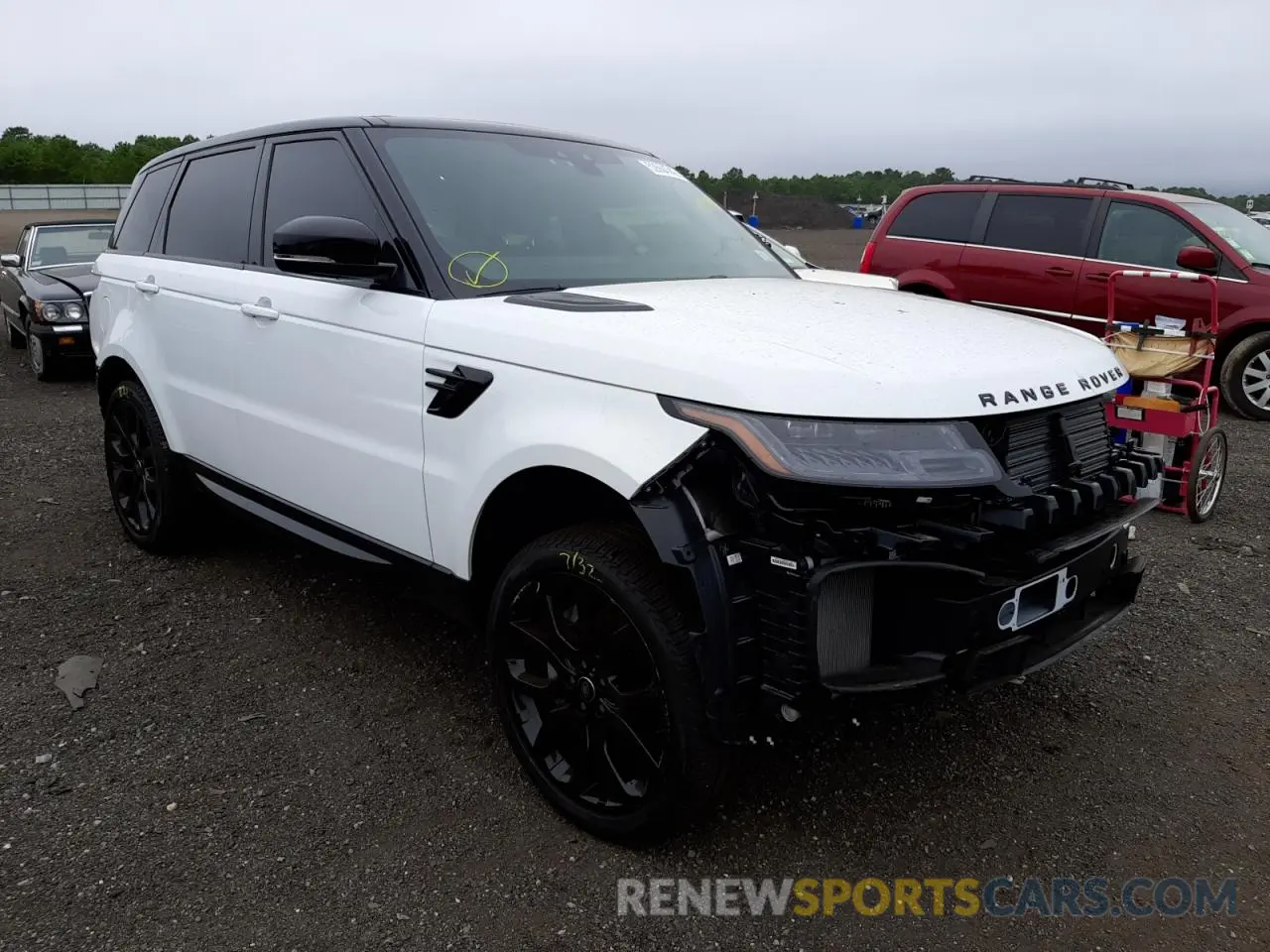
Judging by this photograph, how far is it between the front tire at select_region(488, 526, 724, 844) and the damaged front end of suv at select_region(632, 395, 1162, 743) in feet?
0.36

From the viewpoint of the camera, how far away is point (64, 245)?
11.1 metres

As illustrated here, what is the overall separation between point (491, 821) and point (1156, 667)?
8.69 ft

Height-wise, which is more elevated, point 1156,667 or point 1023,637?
point 1023,637

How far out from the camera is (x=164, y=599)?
172 inches

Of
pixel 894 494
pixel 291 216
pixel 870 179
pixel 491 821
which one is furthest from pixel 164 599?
pixel 870 179

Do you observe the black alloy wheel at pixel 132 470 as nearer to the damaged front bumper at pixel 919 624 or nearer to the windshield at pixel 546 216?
the windshield at pixel 546 216

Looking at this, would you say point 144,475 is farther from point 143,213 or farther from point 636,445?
point 636,445

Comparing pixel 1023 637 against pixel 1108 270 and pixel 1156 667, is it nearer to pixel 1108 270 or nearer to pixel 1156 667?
pixel 1156 667

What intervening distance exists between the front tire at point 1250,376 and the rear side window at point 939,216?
256 cm

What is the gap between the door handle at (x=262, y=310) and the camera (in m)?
3.50

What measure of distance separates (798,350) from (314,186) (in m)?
2.04

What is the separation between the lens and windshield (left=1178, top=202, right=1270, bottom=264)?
343 inches

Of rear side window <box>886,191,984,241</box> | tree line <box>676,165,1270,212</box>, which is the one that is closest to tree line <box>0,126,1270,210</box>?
tree line <box>676,165,1270,212</box>

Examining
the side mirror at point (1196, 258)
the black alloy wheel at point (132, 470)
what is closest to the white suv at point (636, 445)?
the black alloy wheel at point (132, 470)
